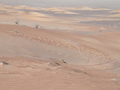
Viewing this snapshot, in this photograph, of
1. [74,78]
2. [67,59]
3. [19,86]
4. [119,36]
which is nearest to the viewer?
[19,86]

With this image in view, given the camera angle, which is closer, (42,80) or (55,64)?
(42,80)

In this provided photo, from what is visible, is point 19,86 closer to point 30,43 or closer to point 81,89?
point 81,89

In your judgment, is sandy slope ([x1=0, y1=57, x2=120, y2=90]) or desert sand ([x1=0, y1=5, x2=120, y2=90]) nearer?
sandy slope ([x1=0, y1=57, x2=120, y2=90])

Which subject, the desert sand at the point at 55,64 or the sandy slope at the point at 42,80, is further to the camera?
the desert sand at the point at 55,64

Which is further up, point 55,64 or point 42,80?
point 42,80

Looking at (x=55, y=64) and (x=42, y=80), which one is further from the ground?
(x=42, y=80)

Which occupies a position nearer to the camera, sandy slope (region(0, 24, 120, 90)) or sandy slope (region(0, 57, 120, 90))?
sandy slope (region(0, 57, 120, 90))

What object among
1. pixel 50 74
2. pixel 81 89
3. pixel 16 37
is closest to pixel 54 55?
pixel 16 37

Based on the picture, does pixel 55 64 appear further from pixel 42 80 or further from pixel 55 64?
pixel 42 80

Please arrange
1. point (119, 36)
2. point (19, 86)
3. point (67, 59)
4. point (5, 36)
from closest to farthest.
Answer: point (19, 86)
point (67, 59)
point (5, 36)
point (119, 36)

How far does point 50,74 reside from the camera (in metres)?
7.92

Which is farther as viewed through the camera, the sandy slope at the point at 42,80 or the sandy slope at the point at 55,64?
the sandy slope at the point at 55,64

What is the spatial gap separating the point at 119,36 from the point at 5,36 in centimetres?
1451

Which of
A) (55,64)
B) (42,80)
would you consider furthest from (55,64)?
(42,80)
